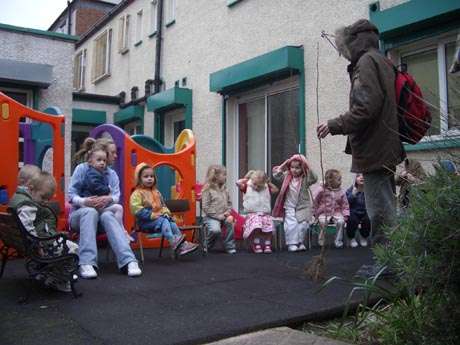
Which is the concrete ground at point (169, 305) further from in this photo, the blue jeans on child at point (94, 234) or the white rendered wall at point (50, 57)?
the white rendered wall at point (50, 57)

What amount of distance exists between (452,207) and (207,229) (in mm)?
4778

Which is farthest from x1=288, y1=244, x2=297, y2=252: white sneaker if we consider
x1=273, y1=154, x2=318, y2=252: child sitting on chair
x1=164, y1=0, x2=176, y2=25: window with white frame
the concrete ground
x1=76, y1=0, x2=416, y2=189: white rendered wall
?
x1=164, y1=0, x2=176, y2=25: window with white frame

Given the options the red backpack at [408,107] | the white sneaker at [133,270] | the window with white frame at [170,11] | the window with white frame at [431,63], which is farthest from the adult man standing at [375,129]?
the window with white frame at [170,11]

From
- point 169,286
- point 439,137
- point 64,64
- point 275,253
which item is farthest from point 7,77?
point 439,137

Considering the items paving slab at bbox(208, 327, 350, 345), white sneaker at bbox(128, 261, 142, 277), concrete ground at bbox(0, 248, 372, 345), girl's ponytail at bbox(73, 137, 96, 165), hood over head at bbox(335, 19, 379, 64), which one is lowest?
paving slab at bbox(208, 327, 350, 345)

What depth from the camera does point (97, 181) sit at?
16.6ft

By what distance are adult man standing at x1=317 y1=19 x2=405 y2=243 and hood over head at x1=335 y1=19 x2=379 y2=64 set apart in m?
0.13

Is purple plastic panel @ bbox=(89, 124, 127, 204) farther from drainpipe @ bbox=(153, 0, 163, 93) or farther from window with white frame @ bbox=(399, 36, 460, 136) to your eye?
drainpipe @ bbox=(153, 0, 163, 93)

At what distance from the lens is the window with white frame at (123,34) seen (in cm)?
1462

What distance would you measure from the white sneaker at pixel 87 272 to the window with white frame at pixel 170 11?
8.77 meters

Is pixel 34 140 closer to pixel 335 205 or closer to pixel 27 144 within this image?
pixel 27 144

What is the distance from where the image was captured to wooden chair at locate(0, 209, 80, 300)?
3686 millimetres

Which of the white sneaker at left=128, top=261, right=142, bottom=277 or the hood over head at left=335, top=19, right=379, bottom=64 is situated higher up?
the hood over head at left=335, top=19, right=379, bottom=64

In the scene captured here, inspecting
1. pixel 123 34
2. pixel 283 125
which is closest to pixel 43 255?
pixel 283 125
